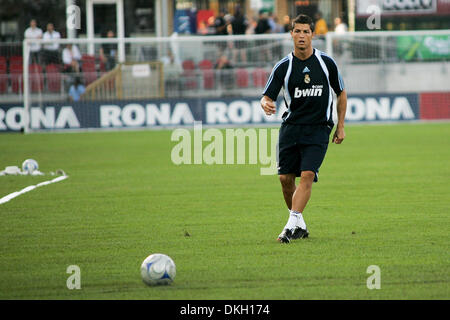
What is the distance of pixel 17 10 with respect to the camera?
35.8 metres

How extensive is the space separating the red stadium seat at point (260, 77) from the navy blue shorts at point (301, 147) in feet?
59.8

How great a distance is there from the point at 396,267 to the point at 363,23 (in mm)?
25141

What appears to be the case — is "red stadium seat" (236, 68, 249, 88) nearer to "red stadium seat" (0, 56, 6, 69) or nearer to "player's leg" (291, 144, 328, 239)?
"red stadium seat" (0, 56, 6, 69)

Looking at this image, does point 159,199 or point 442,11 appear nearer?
point 159,199

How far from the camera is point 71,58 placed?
27406mm

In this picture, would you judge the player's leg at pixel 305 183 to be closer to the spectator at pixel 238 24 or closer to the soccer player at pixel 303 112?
the soccer player at pixel 303 112

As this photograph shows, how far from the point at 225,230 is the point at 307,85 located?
6.09ft

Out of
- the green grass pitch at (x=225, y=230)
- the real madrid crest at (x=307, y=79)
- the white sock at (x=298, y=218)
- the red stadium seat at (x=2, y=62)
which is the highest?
the red stadium seat at (x=2, y=62)

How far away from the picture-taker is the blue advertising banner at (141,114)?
26.5 metres

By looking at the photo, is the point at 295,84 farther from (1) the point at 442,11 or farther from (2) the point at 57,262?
(1) the point at 442,11

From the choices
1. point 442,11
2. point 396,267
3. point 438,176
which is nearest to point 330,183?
point 438,176

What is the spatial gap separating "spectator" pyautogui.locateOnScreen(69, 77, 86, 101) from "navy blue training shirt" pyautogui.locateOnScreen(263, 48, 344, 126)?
18277mm

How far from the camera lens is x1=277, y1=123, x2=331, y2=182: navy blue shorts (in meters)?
9.03

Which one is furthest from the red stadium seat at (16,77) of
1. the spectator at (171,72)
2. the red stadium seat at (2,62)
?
the spectator at (171,72)
